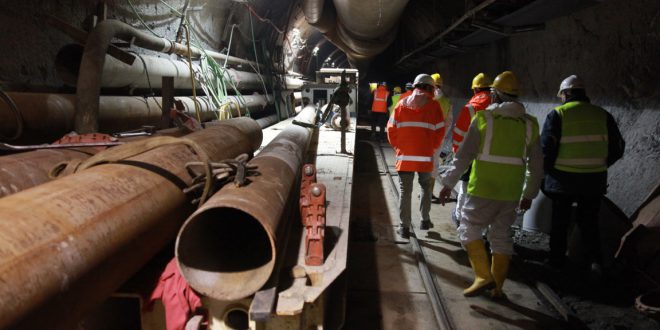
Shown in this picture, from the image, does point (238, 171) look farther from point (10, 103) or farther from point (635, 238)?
point (635, 238)

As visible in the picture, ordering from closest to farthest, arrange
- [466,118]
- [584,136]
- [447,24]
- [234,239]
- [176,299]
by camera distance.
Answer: [176,299], [234,239], [584,136], [466,118], [447,24]

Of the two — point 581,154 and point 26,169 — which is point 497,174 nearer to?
point 581,154

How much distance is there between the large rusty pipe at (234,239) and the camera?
163 cm

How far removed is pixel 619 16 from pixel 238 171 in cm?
381

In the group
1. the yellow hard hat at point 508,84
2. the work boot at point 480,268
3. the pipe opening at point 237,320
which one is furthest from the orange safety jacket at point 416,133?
the pipe opening at point 237,320

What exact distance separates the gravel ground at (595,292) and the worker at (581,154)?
0.44 feet

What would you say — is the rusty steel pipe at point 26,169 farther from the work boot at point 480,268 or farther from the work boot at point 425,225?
the work boot at point 425,225

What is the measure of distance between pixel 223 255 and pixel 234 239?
0.19m

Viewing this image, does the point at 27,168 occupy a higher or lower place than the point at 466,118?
lower

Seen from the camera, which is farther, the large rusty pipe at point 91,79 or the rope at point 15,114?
the large rusty pipe at point 91,79

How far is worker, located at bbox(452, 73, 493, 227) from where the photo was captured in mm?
4391

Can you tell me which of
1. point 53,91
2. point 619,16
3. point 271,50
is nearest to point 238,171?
point 53,91

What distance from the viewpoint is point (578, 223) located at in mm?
3699

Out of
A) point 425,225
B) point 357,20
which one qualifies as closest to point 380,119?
point 357,20
